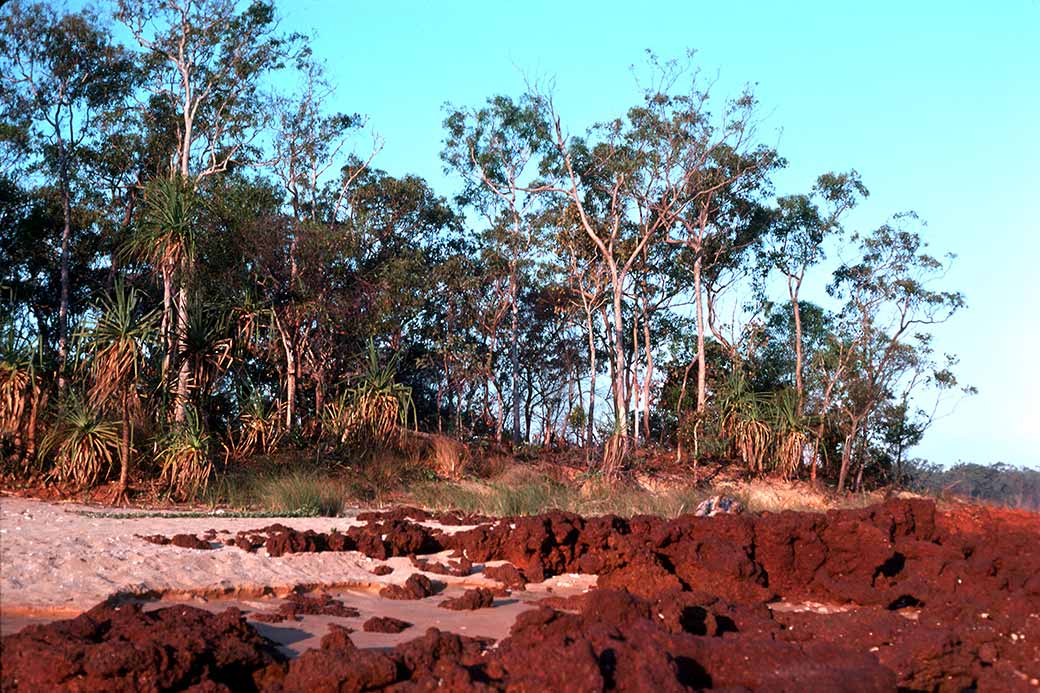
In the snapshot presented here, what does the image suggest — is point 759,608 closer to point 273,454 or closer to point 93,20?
point 273,454

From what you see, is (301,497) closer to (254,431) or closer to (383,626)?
(254,431)

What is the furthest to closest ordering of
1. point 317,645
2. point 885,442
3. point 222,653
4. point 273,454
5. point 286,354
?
point 885,442
point 286,354
point 273,454
point 317,645
point 222,653

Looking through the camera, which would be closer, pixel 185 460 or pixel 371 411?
pixel 185 460

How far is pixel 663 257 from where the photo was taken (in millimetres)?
26641

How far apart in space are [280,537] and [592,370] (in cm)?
1748

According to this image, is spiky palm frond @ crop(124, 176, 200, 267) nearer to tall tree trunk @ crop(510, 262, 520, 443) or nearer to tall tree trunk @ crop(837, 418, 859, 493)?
tall tree trunk @ crop(510, 262, 520, 443)

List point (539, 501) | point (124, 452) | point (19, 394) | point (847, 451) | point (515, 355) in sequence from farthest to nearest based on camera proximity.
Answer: point (515, 355) < point (847, 451) < point (19, 394) < point (124, 452) < point (539, 501)

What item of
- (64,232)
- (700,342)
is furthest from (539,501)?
(64,232)

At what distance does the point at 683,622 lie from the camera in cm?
655

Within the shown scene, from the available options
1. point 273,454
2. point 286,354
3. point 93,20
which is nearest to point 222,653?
point 273,454

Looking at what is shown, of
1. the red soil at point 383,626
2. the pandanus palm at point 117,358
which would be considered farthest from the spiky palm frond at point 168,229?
the red soil at point 383,626

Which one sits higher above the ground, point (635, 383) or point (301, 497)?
point (635, 383)

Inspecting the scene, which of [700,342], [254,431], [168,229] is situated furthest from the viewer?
[700,342]

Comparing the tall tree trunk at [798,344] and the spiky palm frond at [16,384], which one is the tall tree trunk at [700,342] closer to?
the tall tree trunk at [798,344]
